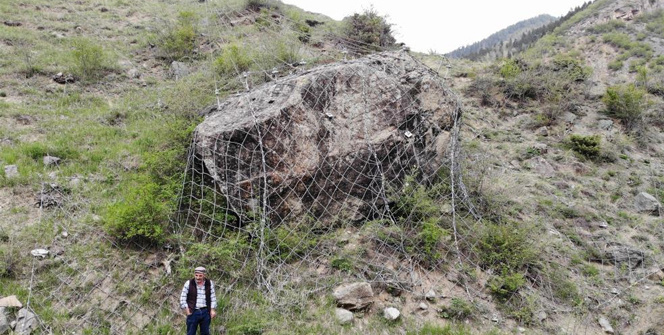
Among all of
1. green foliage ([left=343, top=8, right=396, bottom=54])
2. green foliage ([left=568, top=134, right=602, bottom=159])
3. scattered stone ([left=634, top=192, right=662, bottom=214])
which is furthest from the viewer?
green foliage ([left=343, top=8, right=396, bottom=54])

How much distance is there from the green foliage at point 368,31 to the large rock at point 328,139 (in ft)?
15.8

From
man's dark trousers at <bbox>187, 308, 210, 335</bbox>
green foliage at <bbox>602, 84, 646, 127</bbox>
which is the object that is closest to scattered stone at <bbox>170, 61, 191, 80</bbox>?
man's dark trousers at <bbox>187, 308, 210, 335</bbox>

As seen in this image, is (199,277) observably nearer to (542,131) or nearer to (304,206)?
(304,206)

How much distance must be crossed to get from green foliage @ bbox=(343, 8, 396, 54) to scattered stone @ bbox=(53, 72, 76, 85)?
295 inches

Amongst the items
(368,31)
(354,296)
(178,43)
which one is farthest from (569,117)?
(178,43)

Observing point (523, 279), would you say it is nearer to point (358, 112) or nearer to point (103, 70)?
point (358, 112)

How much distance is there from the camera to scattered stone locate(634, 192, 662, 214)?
6184 mm

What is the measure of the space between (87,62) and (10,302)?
6258mm

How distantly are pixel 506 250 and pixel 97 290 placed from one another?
5.10 meters

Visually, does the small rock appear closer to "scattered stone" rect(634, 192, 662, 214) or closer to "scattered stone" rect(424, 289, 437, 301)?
"scattered stone" rect(424, 289, 437, 301)

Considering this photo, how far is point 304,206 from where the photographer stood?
15.2 ft

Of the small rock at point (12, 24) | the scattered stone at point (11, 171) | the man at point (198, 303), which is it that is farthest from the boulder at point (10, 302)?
the small rock at point (12, 24)

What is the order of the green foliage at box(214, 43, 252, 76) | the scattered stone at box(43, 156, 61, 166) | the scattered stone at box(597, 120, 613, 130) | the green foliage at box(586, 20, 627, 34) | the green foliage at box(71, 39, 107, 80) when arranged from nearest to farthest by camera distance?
the scattered stone at box(43, 156, 61, 166) < the green foliage at box(71, 39, 107, 80) < the green foliage at box(214, 43, 252, 76) < the scattered stone at box(597, 120, 613, 130) < the green foliage at box(586, 20, 627, 34)

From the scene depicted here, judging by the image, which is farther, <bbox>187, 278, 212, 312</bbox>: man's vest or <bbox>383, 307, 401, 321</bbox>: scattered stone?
<bbox>383, 307, 401, 321</bbox>: scattered stone
